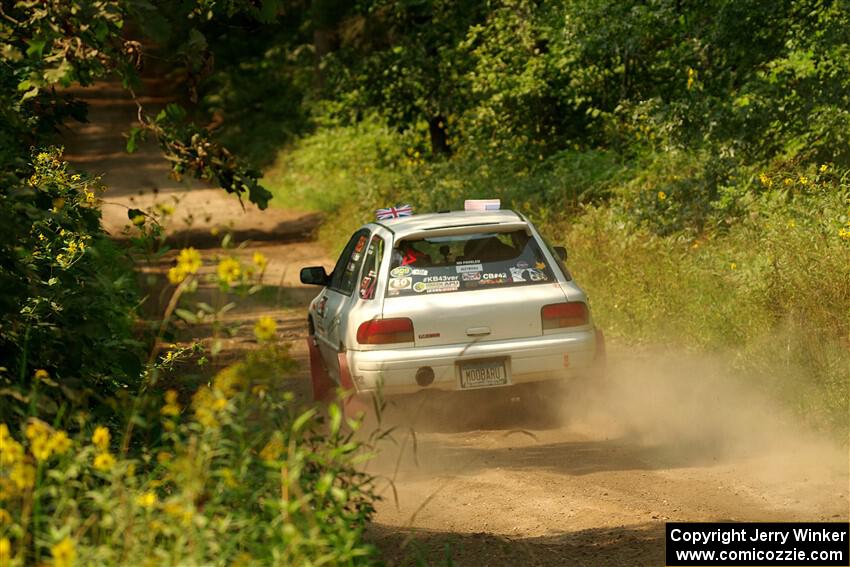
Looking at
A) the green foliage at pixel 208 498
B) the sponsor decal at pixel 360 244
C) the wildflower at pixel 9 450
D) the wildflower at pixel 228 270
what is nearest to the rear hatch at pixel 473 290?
the sponsor decal at pixel 360 244

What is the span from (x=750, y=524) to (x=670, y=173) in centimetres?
997

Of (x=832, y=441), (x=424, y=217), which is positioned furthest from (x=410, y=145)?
(x=832, y=441)

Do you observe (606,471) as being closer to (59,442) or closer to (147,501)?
(147,501)

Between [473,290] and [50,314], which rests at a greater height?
[50,314]

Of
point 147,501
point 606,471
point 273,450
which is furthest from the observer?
point 606,471

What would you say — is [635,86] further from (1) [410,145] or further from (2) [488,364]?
(2) [488,364]

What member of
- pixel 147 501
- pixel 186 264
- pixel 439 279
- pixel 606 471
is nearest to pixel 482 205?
pixel 439 279

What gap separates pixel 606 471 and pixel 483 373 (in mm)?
1440

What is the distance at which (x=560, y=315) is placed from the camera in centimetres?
997

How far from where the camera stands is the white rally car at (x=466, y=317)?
9.79m

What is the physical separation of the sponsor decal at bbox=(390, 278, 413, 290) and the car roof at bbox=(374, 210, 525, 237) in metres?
0.39

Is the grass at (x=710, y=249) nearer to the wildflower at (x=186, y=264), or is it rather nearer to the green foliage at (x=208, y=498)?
the green foliage at (x=208, y=498)

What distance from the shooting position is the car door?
10641 millimetres

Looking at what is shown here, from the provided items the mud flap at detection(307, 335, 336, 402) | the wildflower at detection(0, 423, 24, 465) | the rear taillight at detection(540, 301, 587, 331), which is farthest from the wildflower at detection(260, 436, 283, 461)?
the mud flap at detection(307, 335, 336, 402)
